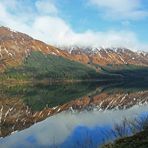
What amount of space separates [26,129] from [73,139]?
18108 mm

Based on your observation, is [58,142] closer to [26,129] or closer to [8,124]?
[26,129]

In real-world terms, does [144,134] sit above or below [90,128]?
above

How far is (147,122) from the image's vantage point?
42.1 meters

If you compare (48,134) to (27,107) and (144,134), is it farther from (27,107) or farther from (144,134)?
(27,107)

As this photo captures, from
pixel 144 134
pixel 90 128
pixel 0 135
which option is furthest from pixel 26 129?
pixel 144 134

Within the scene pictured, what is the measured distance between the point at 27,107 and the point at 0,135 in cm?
5516

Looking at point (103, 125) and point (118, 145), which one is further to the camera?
point (103, 125)

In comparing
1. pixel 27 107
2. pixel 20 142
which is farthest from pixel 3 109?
pixel 20 142

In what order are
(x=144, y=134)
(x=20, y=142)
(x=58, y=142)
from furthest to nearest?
(x=20, y=142) → (x=58, y=142) → (x=144, y=134)

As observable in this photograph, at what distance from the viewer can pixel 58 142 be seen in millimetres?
54688

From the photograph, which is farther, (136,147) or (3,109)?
(3,109)

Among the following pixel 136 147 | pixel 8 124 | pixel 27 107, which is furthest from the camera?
pixel 27 107

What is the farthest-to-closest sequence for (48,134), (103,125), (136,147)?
(103,125) → (48,134) → (136,147)

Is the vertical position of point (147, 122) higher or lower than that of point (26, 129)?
higher
